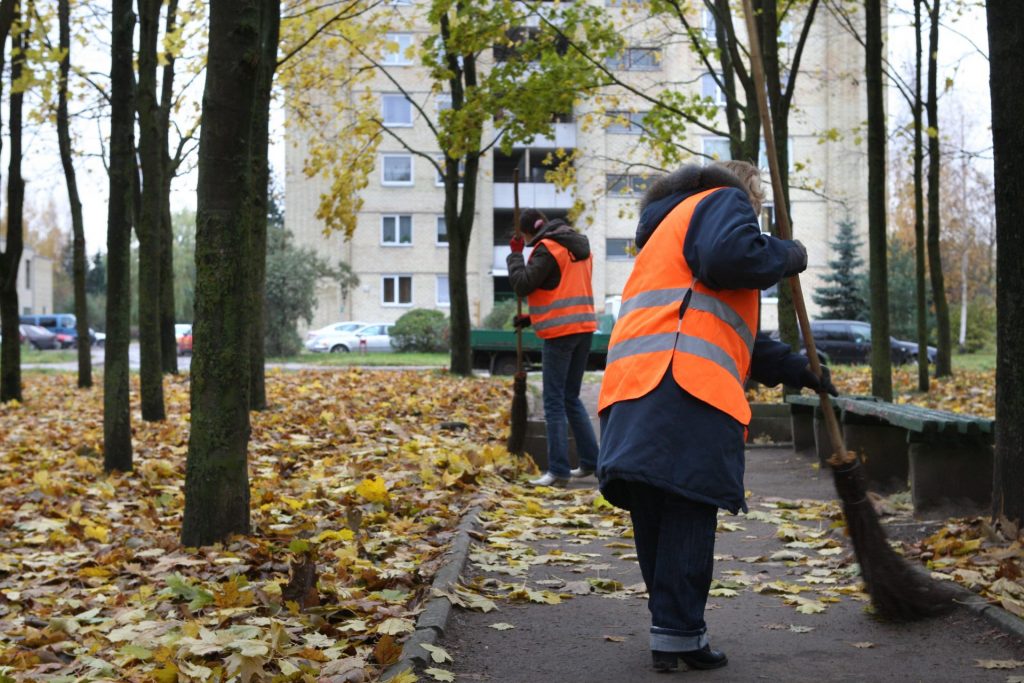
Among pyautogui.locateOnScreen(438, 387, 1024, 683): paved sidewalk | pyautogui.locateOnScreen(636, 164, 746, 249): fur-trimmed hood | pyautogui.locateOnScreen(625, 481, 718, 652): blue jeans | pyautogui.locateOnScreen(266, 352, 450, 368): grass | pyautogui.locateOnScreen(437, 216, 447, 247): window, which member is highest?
pyautogui.locateOnScreen(437, 216, 447, 247): window

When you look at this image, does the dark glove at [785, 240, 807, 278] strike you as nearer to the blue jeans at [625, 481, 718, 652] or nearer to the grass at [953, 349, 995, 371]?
the blue jeans at [625, 481, 718, 652]

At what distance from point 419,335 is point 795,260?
39.0 m

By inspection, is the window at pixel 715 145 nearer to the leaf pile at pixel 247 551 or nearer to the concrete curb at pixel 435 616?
the leaf pile at pixel 247 551

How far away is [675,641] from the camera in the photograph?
4367 millimetres

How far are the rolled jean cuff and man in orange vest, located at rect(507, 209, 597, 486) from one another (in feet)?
14.9

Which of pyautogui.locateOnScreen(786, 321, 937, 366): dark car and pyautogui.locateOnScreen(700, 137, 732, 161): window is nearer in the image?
pyautogui.locateOnScreen(786, 321, 937, 366): dark car

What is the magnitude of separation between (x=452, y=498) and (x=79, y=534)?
94.7 inches

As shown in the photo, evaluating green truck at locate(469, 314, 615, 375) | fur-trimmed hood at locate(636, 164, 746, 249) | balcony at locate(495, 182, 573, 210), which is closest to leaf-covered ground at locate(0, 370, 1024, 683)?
fur-trimmed hood at locate(636, 164, 746, 249)

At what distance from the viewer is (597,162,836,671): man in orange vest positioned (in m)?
4.18

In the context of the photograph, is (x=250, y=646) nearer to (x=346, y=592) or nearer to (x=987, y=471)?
(x=346, y=592)

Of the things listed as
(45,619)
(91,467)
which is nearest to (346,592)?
(45,619)

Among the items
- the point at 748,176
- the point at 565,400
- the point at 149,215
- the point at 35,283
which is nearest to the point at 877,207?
the point at 565,400

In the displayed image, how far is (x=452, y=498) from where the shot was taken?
8.24 metres

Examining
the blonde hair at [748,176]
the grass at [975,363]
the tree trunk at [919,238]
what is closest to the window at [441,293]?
the grass at [975,363]
